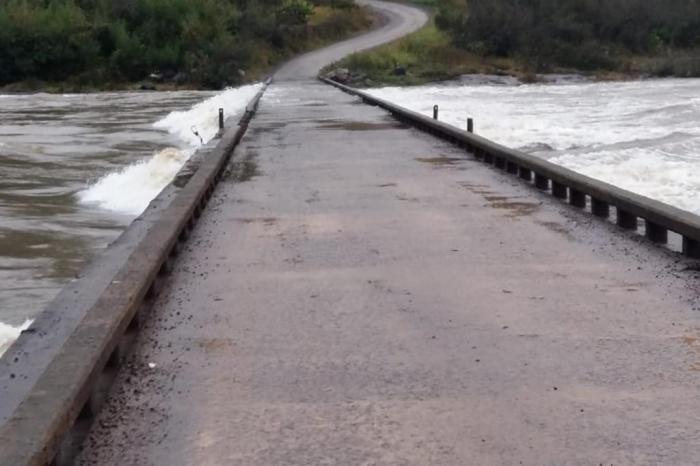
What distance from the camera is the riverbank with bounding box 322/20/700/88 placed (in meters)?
57.8

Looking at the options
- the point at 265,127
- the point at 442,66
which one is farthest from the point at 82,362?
the point at 442,66

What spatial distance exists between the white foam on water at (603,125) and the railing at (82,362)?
899 centimetres

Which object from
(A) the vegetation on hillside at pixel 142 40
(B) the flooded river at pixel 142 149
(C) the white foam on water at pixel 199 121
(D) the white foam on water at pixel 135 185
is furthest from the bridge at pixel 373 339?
(A) the vegetation on hillside at pixel 142 40

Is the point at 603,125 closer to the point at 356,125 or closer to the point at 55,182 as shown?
the point at 356,125

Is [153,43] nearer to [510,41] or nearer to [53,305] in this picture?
[510,41]

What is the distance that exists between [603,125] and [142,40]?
3910cm

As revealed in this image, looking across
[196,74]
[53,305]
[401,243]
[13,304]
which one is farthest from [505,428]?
[196,74]

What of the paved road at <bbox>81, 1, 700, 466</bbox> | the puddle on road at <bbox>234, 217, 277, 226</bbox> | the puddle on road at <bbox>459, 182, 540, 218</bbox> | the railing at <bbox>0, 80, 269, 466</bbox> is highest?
the railing at <bbox>0, 80, 269, 466</bbox>

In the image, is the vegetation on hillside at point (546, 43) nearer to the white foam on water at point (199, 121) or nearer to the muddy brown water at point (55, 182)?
the muddy brown water at point (55, 182)

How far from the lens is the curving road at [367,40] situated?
57625 mm

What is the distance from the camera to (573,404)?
209 inches

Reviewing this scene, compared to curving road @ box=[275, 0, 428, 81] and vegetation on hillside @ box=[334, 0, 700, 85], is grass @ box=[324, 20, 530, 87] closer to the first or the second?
Result: vegetation on hillside @ box=[334, 0, 700, 85]

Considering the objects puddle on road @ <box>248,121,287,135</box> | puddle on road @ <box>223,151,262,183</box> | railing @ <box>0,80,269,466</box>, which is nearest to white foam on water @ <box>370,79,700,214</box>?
puddle on road @ <box>248,121,287,135</box>

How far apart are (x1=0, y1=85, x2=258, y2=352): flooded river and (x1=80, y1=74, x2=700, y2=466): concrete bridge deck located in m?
1.66
